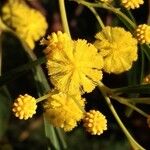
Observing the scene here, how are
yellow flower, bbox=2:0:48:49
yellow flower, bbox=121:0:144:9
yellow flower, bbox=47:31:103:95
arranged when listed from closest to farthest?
yellow flower, bbox=47:31:103:95 → yellow flower, bbox=121:0:144:9 → yellow flower, bbox=2:0:48:49

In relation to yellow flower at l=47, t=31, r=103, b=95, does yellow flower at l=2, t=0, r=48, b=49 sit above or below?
above

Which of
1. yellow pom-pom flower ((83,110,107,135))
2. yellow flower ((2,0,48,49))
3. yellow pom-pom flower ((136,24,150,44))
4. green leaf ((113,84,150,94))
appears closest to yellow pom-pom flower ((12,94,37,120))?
yellow pom-pom flower ((83,110,107,135))

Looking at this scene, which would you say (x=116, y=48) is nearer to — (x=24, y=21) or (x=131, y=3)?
(x=131, y=3)

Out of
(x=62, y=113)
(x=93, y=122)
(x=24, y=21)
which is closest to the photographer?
(x=93, y=122)

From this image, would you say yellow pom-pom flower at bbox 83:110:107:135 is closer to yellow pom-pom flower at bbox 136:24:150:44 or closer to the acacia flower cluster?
the acacia flower cluster

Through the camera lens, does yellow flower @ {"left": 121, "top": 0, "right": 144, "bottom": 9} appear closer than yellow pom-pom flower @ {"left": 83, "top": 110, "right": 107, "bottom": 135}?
No

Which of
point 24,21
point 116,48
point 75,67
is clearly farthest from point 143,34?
point 24,21

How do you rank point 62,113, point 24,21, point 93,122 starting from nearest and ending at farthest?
point 93,122, point 62,113, point 24,21

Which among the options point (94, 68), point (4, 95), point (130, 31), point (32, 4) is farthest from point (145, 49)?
point (32, 4)
